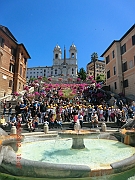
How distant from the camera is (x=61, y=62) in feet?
388

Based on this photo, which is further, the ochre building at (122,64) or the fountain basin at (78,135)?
the ochre building at (122,64)

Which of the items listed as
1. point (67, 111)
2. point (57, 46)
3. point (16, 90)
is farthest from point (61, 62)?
point (67, 111)

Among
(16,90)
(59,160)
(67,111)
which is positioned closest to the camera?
(59,160)

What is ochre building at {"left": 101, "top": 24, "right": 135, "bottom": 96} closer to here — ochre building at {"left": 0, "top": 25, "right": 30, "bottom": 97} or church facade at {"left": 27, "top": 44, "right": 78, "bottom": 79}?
ochre building at {"left": 0, "top": 25, "right": 30, "bottom": 97}

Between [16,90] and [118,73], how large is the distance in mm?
21898

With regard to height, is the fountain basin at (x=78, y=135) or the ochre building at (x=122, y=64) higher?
the ochre building at (x=122, y=64)

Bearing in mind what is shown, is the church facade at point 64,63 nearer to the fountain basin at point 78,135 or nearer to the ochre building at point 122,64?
the ochre building at point 122,64

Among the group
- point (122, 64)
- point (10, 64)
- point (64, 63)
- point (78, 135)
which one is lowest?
point (78, 135)

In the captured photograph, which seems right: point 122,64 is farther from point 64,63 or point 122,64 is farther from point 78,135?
point 64,63

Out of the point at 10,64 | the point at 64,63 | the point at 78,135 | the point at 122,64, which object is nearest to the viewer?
the point at 78,135

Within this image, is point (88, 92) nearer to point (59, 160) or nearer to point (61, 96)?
point (61, 96)

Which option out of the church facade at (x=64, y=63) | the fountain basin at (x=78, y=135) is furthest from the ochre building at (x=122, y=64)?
the church facade at (x=64, y=63)

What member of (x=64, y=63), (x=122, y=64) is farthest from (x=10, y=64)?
(x=64, y=63)

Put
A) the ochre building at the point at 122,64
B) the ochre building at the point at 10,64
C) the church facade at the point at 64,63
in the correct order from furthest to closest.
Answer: the church facade at the point at 64,63 → the ochre building at the point at 10,64 → the ochre building at the point at 122,64
